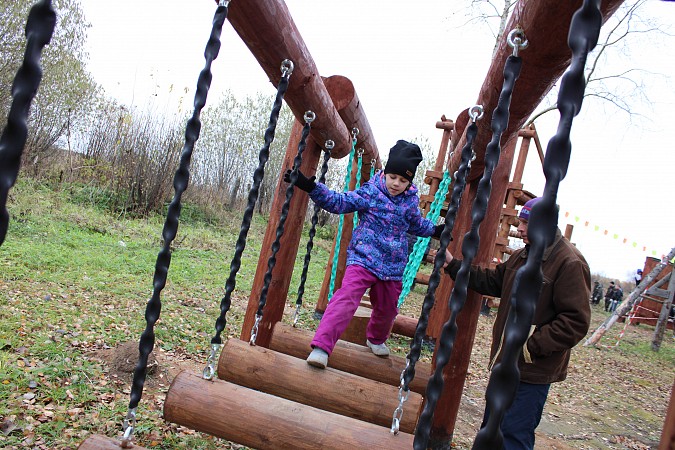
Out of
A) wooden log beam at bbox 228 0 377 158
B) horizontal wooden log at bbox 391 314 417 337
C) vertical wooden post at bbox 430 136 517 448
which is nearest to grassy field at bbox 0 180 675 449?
horizontal wooden log at bbox 391 314 417 337

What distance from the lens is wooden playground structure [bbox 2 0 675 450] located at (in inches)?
60.9

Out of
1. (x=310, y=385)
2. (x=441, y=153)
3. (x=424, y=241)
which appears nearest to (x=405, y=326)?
(x=424, y=241)

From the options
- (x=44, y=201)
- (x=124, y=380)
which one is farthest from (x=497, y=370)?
(x=44, y=201)

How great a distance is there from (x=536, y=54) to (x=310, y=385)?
1668 millimetres

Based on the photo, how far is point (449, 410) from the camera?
300cm

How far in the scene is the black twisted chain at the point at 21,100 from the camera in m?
0.65

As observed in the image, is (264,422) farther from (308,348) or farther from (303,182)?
(303,182)

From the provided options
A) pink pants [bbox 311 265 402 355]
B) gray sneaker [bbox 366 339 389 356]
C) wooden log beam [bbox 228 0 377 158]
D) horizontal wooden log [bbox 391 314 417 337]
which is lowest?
horizontal wooden log [bbox 391 314 417 337]

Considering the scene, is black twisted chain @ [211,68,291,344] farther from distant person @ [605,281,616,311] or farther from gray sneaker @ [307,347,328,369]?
distant person @ [605,281,616,311]

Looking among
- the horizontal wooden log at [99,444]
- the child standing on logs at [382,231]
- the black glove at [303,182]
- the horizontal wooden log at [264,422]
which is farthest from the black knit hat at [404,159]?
the horizontal wooden log at [99,444]

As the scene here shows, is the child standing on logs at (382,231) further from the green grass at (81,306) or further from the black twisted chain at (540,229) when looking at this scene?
the black twisted chain at (540,229)

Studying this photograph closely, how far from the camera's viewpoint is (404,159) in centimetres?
297

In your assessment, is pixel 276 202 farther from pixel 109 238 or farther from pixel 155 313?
pixel 109 238

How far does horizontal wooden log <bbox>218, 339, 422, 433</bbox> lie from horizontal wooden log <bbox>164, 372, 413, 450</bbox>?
380mm
